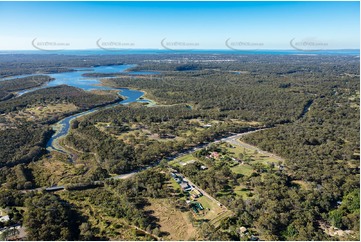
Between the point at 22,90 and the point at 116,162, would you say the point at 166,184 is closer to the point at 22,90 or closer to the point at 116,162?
the point at 116,162

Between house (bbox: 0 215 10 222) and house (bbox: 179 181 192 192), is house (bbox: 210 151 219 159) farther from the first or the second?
house (bbox: 0 215 10 222)

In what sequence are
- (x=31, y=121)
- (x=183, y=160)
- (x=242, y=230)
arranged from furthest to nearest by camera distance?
(x=31, y=121) < (x=183, y=160) < (x=242, y=230)

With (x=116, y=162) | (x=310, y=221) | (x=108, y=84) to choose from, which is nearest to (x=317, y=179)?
(x=310, y=221)

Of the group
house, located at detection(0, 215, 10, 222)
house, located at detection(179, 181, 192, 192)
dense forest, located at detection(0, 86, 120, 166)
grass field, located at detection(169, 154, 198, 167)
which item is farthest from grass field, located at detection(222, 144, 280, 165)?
dense forest, located at detection(0, 86, 120, 166)

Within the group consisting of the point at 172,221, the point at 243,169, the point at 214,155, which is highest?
the point at 214,155

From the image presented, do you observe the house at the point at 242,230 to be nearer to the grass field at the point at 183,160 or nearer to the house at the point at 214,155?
the grass field at the point at 183,160

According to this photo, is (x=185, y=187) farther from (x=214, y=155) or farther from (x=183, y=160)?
(x=214, y=155)

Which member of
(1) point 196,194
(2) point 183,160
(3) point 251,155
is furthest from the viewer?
(3) point 251,155

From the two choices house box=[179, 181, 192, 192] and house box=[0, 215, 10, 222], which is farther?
house box=[179, 181, 192, 192]

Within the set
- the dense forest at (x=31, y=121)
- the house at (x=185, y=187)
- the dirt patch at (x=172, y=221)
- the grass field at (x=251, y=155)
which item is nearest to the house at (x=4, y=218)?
the dirt patch at (x=172, y=221)

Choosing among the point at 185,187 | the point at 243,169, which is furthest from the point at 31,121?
the point at 243,169

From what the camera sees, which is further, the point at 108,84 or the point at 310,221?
the point at 108,84
